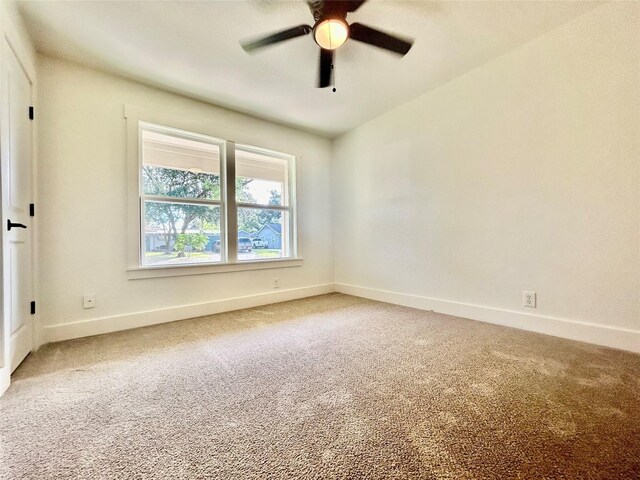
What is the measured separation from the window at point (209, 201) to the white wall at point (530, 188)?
1.51 m

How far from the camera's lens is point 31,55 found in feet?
7.13

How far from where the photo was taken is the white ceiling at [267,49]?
1.95 m

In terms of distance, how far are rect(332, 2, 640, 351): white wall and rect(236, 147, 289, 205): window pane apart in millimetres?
1449

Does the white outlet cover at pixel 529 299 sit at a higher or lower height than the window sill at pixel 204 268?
lower

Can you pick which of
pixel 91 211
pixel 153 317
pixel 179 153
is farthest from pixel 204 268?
pixel 179 153

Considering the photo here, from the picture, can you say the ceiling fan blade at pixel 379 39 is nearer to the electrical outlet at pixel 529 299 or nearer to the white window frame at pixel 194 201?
the white window frame at pixel 194 201

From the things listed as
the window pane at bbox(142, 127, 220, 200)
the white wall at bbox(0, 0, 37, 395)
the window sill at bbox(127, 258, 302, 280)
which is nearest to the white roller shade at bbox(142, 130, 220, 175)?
the window pane at bbox(142, 127, 220, 200)

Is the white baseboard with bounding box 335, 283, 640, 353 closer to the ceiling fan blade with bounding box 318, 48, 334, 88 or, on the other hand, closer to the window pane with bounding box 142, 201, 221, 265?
the window pane with bounding box 142, 201, 221, 265

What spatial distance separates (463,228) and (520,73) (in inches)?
57.2

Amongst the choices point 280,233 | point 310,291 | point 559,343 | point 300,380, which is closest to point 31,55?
point 280,233

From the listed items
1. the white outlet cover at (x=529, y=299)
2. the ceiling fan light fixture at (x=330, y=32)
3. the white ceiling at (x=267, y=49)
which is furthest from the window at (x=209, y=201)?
the white outlet cover at (x=529, y=299)

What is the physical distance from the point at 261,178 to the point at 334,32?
2.24 metres

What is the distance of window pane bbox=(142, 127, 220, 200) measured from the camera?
2.92 metres

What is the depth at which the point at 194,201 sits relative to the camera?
10.3ft
